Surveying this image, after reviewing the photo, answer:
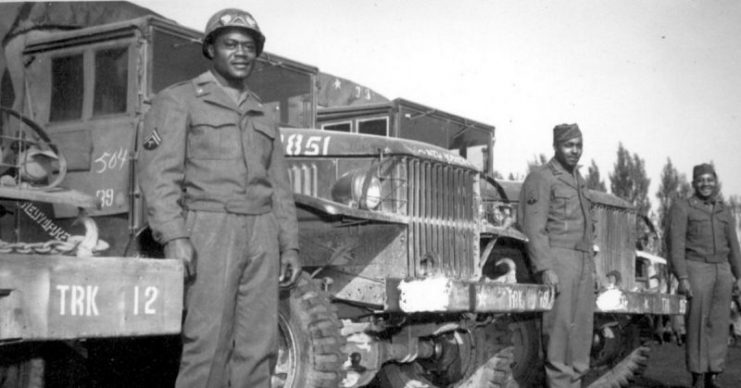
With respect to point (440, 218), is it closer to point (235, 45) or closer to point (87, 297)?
point (235, 45)

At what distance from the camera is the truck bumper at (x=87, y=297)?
3121mm

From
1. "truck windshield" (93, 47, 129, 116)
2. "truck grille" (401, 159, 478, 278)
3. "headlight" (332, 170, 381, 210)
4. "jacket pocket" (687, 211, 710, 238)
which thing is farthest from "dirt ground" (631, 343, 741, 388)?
"truck windshield" (93, 47, 129, 116)

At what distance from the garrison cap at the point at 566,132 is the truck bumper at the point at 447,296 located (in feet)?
3.84

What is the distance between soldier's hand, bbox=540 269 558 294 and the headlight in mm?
1182

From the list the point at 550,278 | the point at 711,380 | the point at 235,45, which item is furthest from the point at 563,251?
the point at 235,45

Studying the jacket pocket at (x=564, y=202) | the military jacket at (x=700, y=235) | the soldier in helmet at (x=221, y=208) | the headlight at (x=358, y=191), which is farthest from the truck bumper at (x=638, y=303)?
the soldier in helmet at (x=221, y=208)

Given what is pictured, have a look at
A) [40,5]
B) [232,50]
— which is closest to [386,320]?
[232,50]

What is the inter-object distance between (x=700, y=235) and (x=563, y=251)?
2.30 meters

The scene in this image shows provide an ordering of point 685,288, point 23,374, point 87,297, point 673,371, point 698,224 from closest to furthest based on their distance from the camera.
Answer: point 87,297, point 23,374, point 685,288, point 698,224, point 673,371

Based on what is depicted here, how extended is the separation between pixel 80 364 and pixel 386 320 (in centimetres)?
179

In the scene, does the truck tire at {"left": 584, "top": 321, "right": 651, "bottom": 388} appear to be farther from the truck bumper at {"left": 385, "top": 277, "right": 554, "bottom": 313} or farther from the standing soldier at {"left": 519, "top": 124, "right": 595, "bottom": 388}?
the truck bumper at {"left": 385, "top": 277, "right": 554, "bottom": 313}

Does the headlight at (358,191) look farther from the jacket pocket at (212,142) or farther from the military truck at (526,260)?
the jacket pocket at (212,142)

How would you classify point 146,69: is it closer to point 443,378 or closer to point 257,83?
point 257,83

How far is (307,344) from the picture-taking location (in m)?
4.85
